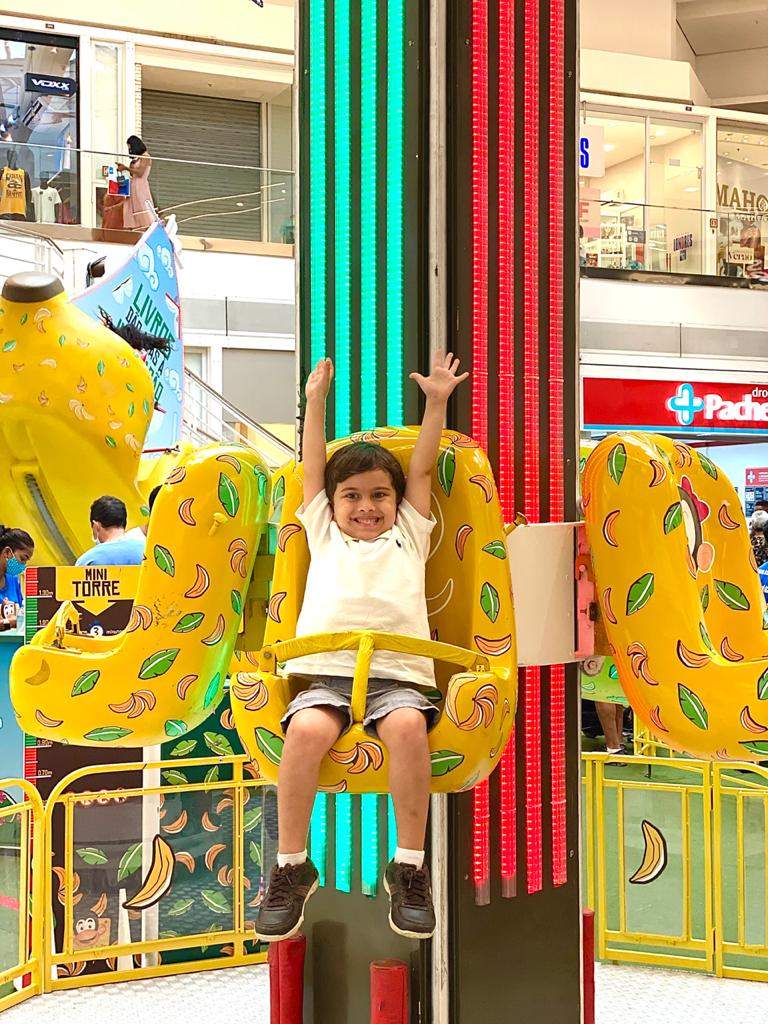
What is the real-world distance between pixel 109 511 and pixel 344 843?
6.76ft

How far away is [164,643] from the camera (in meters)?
2.93

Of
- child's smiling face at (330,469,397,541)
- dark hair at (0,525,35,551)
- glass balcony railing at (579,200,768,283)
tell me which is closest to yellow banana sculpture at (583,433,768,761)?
child's smiling face at (330,469,397,541)

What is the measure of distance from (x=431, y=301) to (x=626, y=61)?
41.6ft

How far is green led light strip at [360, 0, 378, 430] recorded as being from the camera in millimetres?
3078

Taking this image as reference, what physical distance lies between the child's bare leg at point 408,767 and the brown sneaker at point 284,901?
219mm

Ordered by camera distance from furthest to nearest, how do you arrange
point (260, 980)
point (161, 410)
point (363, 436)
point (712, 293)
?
point (712, 293) → point (161, 410) → point (260, 980) → point (363, 436)

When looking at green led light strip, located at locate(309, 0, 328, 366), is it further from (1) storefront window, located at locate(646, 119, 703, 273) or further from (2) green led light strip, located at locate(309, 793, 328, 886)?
(1) storefront window, located at locate(646, 119, 703, 273)

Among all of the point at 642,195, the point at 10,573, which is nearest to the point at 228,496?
the point at 10,573

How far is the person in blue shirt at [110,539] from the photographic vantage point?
4727 mm

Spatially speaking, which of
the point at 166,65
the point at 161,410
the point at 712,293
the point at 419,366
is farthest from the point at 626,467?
the point at 166,65

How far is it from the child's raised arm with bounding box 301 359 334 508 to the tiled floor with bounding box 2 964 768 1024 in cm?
226

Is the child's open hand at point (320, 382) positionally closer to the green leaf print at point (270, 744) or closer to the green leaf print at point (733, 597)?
the green leaf print at point (270, 744)

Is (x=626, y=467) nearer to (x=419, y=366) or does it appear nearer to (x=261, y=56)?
(x=419, y=366)

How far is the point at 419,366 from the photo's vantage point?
303 centimetres
